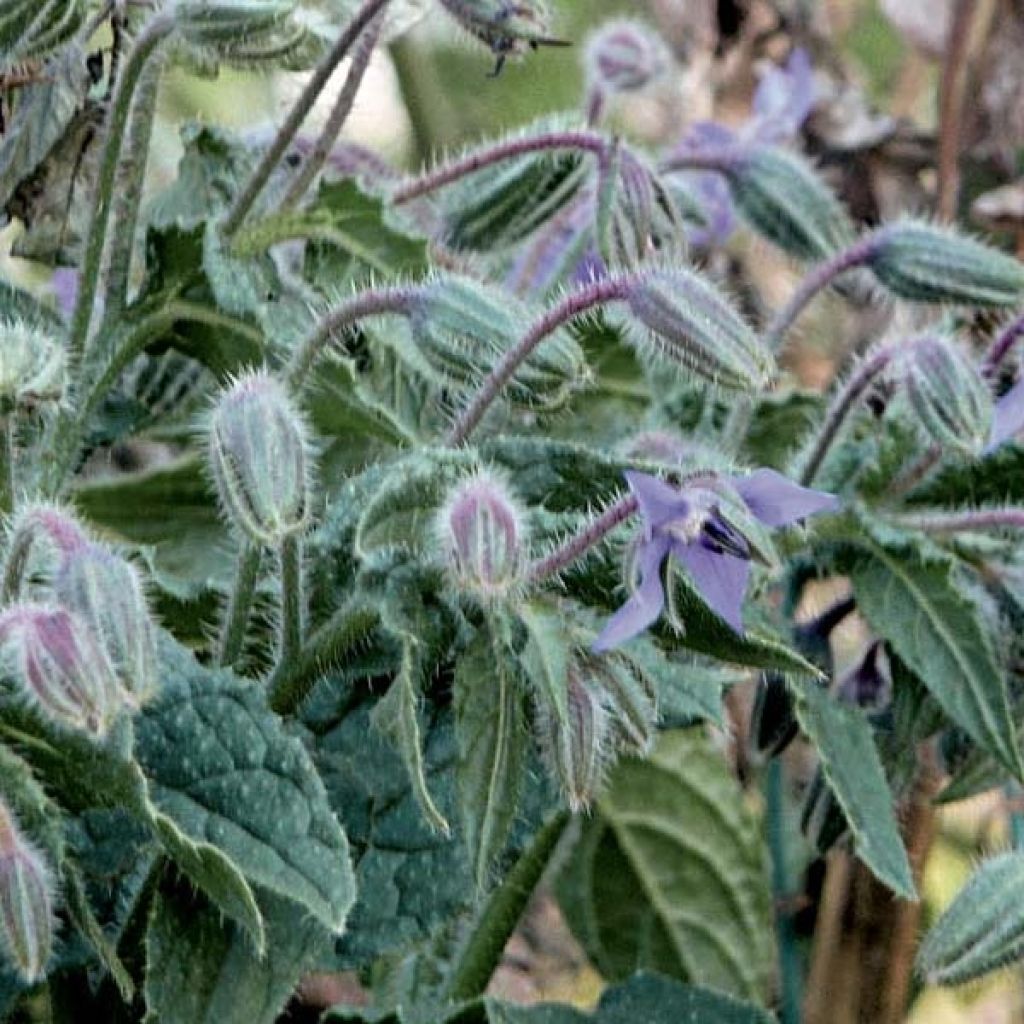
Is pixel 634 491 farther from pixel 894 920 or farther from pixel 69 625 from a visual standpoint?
pixel 894 920

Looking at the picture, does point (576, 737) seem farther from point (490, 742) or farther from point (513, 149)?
point (513, 149)

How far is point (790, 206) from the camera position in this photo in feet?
3.58

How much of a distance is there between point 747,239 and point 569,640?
93 cm

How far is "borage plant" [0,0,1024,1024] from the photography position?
740 mm

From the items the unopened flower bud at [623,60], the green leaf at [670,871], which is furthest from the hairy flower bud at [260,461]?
the green leaf at [670,871]

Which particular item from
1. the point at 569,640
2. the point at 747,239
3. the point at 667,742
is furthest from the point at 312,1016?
the point at 747,239

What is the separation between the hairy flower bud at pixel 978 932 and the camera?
0.87m

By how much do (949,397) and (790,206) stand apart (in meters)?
0.24

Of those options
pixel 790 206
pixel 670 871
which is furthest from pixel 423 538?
pixel 670 871

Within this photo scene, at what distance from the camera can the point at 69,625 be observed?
0.68 metres

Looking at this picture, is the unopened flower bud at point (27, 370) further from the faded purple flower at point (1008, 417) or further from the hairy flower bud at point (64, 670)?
the faded purple flower at point (1008, 417)

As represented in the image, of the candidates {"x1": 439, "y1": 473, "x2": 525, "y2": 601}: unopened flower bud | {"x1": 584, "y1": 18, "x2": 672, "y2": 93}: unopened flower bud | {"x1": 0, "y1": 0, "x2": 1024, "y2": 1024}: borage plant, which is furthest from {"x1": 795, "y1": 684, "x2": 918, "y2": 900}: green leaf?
{"x1": 584, "y1": 18, "x2": 672, "y2": 93}: unopened flower bud

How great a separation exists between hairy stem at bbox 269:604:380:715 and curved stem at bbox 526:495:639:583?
0.22 feet

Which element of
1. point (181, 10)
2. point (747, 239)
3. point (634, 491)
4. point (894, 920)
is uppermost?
point (181, 10)
